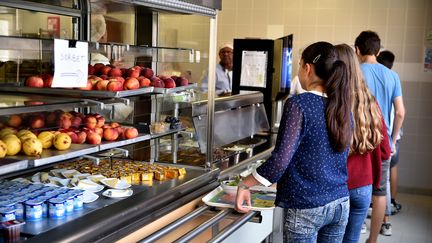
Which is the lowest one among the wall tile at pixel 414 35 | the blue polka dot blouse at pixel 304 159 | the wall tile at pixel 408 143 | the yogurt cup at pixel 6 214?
the wall tile at pixel 408 143

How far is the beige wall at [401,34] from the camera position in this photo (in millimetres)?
6238

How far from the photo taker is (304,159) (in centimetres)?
226

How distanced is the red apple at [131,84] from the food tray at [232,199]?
640 mm

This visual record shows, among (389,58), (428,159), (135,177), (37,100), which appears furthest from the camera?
(428,159)

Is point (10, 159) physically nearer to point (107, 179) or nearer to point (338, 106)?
point (107, 179)

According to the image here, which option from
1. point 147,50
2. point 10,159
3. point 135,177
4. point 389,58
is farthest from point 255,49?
point 10,159

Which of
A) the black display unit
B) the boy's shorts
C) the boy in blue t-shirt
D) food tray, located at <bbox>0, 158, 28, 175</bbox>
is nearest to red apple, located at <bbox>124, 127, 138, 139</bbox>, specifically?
food tray, located at <bbox>0, 158, 28, 175</bbox>

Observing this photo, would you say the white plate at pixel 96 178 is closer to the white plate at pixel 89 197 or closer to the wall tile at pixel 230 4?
the white plate at pixel 89 197

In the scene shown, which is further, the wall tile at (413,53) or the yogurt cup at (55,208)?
the wall tile at (413,53)

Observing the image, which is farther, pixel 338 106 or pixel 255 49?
pixel 255 49

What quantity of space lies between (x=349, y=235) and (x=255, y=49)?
6.90 feet

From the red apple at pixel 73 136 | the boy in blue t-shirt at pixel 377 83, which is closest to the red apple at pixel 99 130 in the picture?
the red apple at pixel 73 136

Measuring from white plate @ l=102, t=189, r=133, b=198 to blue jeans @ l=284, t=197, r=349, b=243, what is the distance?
0.69m

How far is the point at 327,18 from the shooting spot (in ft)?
21.3
